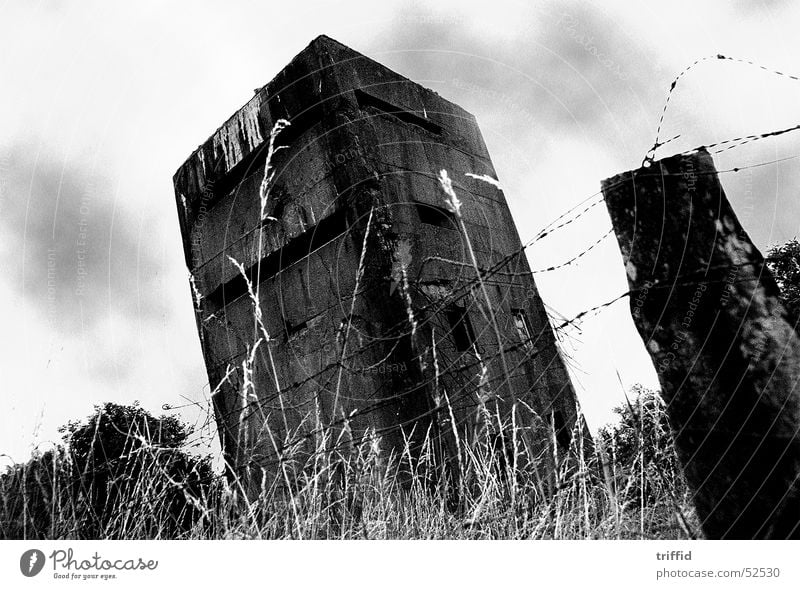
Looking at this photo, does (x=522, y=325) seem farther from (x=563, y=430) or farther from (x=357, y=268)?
(x=357, y=268)

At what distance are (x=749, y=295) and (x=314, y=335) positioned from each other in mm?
3907

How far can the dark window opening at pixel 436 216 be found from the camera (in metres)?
5.69

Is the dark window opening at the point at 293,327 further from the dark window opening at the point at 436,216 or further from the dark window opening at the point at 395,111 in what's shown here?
the dark window opening at the point at 395,111

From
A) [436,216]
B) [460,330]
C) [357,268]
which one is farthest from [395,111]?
[460,330]

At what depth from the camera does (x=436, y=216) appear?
582 cm

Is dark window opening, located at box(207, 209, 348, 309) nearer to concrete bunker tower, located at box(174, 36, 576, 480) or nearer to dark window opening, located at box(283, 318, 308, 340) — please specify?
concrete bunker tower, located at box(174, 36, 576, 480)

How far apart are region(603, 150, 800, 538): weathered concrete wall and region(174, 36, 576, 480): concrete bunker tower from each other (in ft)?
7.67

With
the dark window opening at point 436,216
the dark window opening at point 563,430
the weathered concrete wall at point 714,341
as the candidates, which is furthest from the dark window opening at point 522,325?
the weathered concrete wall at point 714,341

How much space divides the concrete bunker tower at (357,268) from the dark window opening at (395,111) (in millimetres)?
21

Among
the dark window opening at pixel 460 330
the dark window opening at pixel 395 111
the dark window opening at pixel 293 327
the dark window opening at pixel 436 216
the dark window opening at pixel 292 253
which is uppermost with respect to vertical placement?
the dark window opening at pixel 395 111

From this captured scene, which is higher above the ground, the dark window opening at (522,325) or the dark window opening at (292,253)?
the dark window opening at (292,253)

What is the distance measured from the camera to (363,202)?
16.6ft
